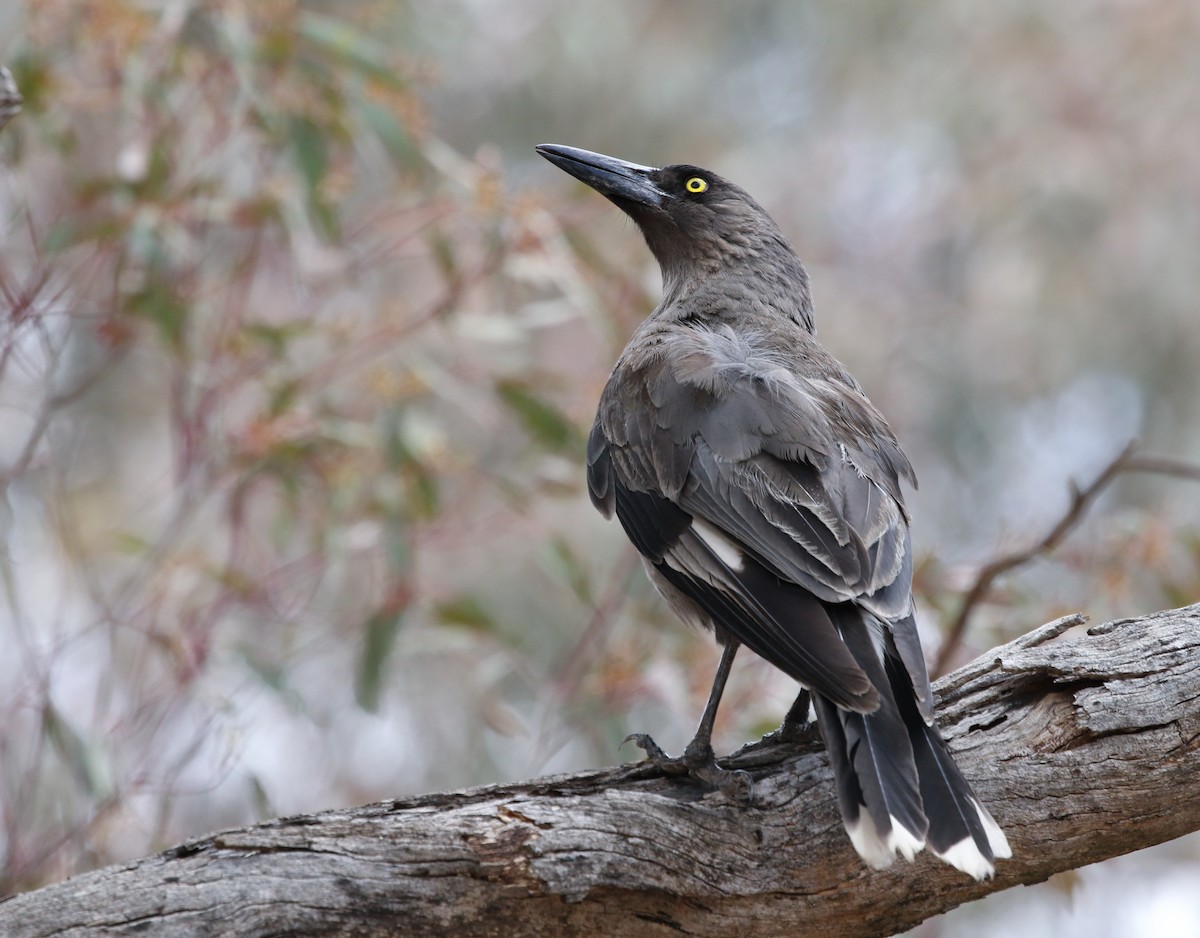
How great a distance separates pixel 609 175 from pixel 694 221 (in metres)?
0.25

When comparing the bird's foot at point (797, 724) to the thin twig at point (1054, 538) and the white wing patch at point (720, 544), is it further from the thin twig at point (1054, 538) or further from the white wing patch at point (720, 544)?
the thin twig at point (1054, 538)

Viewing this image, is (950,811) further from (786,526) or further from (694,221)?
(694,221)

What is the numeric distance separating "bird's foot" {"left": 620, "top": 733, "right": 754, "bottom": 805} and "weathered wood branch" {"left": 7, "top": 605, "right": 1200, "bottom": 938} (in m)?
0.02

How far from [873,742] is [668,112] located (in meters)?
7.77

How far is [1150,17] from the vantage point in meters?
8.59

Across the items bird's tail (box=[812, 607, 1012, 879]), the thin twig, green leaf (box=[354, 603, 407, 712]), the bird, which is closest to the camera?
bird's tail (box=[812, 607, 1012, 879])

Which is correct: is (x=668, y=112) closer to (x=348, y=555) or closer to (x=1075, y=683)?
(x=348, y=555)

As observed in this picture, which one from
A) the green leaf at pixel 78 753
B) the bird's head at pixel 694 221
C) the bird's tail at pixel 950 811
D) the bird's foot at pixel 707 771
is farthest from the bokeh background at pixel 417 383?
the bird's tail at pixel 950 811

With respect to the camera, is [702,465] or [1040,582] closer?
[702,465]

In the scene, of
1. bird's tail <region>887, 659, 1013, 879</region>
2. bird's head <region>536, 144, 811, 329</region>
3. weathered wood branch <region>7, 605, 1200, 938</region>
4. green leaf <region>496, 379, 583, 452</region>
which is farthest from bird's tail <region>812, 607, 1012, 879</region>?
green leaf <region>496, 379, 583, 452</region>

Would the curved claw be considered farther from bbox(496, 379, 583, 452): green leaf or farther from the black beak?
the black beak

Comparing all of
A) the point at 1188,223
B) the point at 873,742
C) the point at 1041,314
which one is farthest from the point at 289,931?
the point at 1188,223

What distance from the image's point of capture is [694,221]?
12.2 feet

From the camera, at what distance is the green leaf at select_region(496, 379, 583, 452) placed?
151 inches
